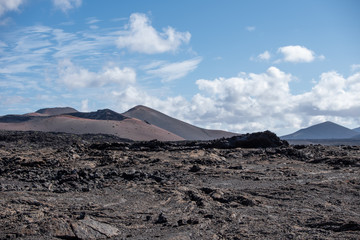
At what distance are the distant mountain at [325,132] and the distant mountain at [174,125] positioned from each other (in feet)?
219

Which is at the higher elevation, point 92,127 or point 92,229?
point 92,127

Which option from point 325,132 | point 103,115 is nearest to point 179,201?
point 103,115

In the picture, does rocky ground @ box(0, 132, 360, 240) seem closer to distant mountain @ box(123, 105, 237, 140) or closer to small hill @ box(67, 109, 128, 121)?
small hill @ box(67, 109, 128, 121)

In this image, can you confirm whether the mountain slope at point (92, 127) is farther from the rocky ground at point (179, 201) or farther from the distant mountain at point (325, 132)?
the distant mountain at point (325, 132)

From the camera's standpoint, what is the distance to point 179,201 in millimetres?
7008

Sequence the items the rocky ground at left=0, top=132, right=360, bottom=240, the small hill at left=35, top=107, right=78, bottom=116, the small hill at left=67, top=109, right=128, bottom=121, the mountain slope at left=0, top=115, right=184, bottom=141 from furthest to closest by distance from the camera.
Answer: the small hill at left=35, top=107, right=78, bottom=116 < the small hill at left=67, top=109, right=128, bottom=121 < the mountain slope at left=0, top=115, right=184, bottom=141 < the rocky ground at left=0, top=132, right=360, bottom=240

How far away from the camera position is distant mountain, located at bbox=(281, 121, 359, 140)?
133550 millimetres

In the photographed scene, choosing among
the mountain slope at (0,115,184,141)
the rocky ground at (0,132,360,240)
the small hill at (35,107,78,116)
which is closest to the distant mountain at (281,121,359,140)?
the small hill at (35,107,78,116)

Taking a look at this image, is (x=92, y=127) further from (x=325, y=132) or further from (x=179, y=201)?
(x=325, y=132)

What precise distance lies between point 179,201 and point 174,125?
6919cm

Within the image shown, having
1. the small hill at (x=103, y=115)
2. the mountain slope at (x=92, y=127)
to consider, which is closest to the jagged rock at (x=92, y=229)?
the mountain slope at (x=92, y=127)

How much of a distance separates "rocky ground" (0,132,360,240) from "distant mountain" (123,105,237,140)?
192 feet

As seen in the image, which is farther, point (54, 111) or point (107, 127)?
point (54, 111)

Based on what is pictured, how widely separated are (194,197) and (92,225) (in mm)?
2538
